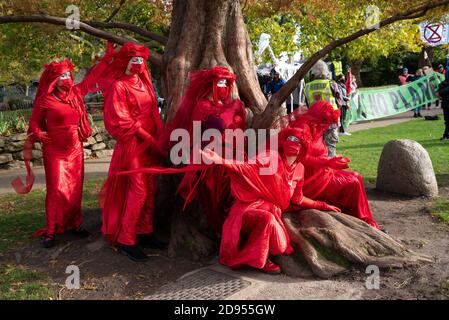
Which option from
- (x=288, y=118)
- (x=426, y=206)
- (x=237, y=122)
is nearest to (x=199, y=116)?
(x=237, y=122)

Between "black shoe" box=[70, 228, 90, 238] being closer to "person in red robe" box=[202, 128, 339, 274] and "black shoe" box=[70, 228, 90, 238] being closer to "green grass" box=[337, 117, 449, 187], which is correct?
"person in red robe" box=[202, 128, 339, 274]

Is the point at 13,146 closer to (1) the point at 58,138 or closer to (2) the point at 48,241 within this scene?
(1) the point at 58,138

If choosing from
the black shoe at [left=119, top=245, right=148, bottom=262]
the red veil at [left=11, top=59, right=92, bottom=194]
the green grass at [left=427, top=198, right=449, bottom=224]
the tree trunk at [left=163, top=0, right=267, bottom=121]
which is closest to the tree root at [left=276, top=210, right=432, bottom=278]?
the black shoe at [left=119, top=245, right=148, bottom=262]

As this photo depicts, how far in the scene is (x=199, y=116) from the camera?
4.64 m

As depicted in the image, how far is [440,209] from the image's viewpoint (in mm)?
5941

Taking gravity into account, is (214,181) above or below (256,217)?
above

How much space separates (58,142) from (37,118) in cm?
36

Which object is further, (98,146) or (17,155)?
(98,146)

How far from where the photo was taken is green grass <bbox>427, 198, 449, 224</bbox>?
5609 millimetres

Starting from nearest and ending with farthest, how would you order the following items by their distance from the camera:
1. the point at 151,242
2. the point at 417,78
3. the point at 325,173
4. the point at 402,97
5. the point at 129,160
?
the point at 129,160 → the point at 325,173 → the point at 151,242 → the point at 402,97 → the point at 417,78

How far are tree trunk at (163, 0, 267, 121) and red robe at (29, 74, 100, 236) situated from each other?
106 cm

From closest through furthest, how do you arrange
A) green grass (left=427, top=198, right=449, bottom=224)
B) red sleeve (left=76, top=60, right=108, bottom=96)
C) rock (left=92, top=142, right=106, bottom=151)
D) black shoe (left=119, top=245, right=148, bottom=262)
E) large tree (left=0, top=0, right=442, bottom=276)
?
large tree (left=0, top=0, right=442, bottom=276) → black shoe (left=119, top=245, right=148, bottom=262) → red sleeve (left=76, top=60, right=108, bottom=96) → green grass (left=427, top=198, right=449, bottom=224) → rock (left=92, top=142, right=106, bottom=151)

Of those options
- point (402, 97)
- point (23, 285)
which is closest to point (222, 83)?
point (23, 285)
